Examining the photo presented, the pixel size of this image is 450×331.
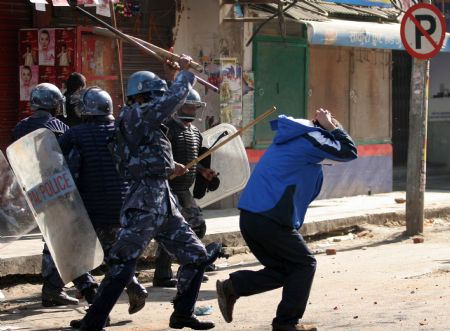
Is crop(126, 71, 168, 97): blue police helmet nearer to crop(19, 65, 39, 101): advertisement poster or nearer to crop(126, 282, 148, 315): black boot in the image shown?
crop(126, 282, 148, 315): black boot

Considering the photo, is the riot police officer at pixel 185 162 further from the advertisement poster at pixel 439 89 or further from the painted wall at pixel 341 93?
the advertisement poster at pixel 439 89

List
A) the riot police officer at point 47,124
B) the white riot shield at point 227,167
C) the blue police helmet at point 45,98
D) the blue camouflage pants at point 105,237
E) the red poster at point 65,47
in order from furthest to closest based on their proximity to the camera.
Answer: the red poster at point 65,47 → the white riot shield at point 227,167 → the blue police helmet at point 45,98 → the riot police officer at point 47,124 → the blue camouflage pants at point 105,237

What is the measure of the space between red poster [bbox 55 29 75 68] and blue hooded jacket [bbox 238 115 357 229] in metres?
5.68

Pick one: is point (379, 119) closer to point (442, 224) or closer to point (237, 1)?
point (442, 224)

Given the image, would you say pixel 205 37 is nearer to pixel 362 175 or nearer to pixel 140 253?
pixel 362 175

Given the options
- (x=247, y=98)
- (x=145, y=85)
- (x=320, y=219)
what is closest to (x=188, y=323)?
(x=145, y=85)

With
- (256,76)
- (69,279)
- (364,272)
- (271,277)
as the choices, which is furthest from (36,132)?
(256,76)

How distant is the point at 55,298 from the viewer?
→ 880 centimetres

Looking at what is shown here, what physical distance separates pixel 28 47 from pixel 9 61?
0.92ft

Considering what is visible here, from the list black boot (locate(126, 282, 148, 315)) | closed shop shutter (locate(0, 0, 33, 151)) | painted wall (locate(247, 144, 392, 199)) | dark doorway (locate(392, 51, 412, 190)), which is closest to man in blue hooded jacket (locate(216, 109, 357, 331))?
black boot (locate(126, 282, 148, 315))

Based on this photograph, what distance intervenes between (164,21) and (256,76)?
1.70 metres

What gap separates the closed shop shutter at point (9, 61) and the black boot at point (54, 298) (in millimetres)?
4105

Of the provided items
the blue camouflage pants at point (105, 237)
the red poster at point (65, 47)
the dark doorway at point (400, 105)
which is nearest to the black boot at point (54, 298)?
the blue camouflage pants at point (105, 237)

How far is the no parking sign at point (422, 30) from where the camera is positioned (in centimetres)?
1285
